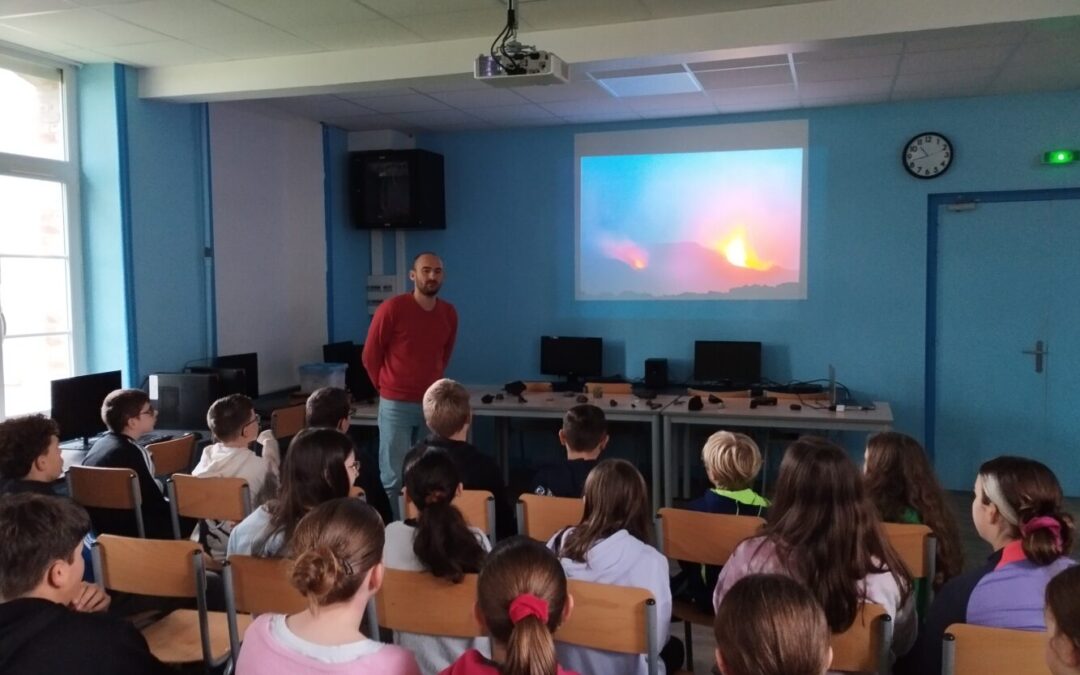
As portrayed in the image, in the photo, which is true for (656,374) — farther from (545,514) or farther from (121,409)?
(121,409)

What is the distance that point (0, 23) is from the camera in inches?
156

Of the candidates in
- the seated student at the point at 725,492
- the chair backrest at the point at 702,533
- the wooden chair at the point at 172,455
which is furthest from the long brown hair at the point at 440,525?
the wooden chair at the point at 172,455

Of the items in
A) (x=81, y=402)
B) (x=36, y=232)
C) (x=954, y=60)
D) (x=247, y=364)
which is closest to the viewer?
(x=81, y=402)

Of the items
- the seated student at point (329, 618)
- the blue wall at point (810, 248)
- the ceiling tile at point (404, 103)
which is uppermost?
the ceiling tile at point (404, 103)

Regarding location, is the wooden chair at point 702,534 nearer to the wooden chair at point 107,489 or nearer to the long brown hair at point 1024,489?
the long brown hair at point 1024,489

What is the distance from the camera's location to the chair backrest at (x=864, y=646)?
192cm

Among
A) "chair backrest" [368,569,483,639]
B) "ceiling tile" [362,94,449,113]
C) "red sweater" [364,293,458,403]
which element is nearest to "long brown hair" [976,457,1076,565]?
"chair backrest" [368,569,483,639]

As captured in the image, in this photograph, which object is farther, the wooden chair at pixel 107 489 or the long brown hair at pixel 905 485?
the wooden chair at pixel 107 489

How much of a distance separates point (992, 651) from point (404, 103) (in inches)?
200

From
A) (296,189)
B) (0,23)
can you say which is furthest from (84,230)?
(296,189)

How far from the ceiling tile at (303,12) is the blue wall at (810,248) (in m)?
2.96

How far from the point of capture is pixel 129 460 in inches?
138

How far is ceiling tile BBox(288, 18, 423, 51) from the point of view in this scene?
416 cm

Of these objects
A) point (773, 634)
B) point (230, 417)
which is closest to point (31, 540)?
point (773, 634)
